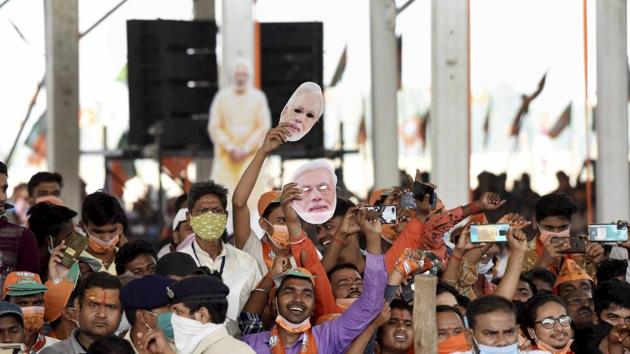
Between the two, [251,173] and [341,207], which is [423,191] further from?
[251,173]

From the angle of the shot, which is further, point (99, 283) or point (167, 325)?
point (99, 283)

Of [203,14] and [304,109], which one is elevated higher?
[203,14]

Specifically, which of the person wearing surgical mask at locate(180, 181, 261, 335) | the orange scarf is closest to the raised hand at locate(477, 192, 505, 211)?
the person wearing surgical mask at locate(180, 181, 261, 335)

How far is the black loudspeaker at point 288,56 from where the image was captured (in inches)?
695

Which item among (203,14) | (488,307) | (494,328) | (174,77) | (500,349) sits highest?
(203,14)

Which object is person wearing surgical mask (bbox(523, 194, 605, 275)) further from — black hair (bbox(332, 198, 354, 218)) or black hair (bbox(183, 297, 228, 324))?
black hair (bbox(183, 297, 228, 324))

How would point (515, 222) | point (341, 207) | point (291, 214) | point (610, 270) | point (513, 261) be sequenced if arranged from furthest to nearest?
point (610, 270) < point (341, 207) < point (291, 214) < point (515, 222) < point (513, 261)

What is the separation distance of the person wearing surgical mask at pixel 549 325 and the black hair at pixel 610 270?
215cm

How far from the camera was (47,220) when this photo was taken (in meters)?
10.9

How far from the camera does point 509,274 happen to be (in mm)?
9508

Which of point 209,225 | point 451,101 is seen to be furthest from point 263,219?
point 451,101

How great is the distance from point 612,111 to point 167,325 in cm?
846

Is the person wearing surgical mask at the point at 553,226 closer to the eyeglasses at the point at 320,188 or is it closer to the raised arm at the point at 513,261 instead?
the raised arm at the point at 513,261

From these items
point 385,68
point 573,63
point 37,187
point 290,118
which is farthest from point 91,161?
point 290,118
